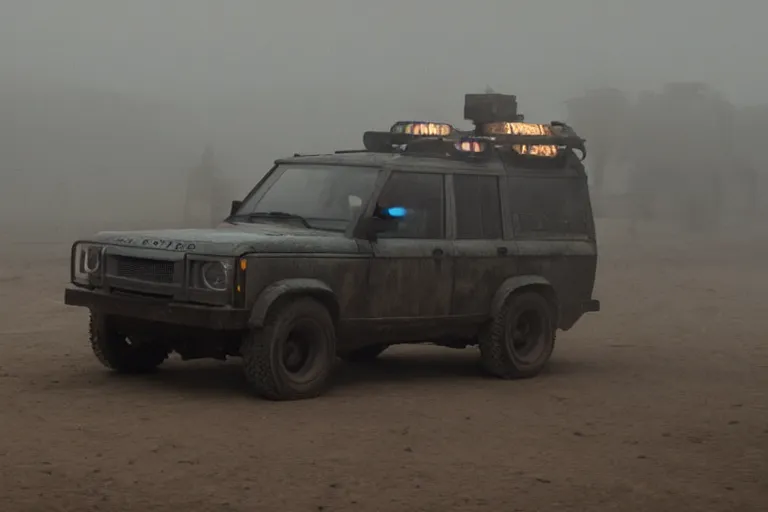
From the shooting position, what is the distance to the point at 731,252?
122 feet

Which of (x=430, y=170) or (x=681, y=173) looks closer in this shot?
(x=430, y=170)

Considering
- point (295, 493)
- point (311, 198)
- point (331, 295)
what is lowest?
point (295, 493)

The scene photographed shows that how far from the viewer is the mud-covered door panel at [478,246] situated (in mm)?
10852

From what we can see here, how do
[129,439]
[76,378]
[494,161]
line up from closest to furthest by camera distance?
1. [129,439]
2. [76,378]
3. [494,161]

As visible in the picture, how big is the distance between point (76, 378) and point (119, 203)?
48.2 m

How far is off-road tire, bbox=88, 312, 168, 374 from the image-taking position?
10281 millimetres

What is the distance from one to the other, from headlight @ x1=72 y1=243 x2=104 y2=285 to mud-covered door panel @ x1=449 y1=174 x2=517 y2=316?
2756mm

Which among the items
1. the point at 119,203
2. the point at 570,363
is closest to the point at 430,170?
the point at 570,363

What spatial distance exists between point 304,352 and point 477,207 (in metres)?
2.26

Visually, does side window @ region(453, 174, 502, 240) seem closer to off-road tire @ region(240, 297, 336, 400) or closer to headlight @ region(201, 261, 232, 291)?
off-road tire @ region(240, 297, 336, 400)

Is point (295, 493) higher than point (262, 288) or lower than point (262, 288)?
lower

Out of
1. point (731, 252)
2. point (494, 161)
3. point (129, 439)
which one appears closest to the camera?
point (129, 439)

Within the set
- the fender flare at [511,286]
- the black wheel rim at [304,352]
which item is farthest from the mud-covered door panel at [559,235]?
the black wheel rim at [304,352]

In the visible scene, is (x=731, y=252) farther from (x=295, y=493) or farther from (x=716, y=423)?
(x=295, y=493)
